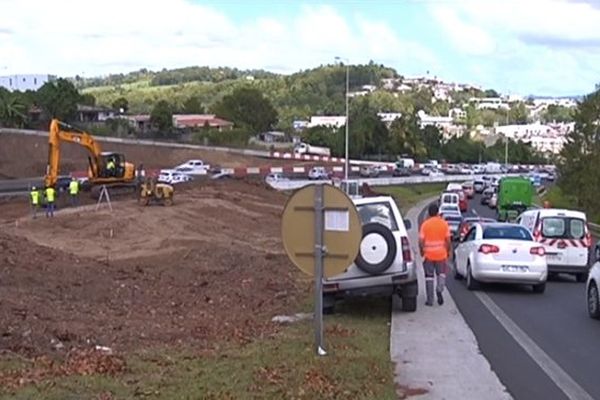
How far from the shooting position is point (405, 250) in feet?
57.7

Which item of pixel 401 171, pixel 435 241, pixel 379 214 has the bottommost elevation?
pixel 401 171

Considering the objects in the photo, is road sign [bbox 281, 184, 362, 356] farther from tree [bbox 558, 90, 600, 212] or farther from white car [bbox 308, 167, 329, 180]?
white car [bbox 308, 167, 329, 180]

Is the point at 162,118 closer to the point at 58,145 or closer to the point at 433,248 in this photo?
the point at 58,145

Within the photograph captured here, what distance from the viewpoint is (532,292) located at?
2380cm

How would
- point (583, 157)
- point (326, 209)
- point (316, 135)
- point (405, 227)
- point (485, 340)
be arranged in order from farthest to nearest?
point (316, 135) → point (583, 157) → point (405, 227) → point (485, 340) → point (326, 209)

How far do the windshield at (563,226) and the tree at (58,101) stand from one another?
105 m

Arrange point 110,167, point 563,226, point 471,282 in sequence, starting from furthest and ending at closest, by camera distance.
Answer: point 110,167
point 563,226
point 471,282

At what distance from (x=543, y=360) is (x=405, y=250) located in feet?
14.0

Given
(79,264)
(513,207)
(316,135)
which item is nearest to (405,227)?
(79,264)

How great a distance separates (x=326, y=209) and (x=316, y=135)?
139 m

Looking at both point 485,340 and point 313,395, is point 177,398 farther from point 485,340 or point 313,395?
point 485,340

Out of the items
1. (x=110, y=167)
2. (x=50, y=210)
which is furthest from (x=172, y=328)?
(x=110, y=167)

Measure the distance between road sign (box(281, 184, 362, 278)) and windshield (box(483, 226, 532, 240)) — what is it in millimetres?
12074

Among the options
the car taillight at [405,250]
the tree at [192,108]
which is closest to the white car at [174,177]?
the car taillight at [405,250]
